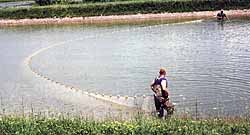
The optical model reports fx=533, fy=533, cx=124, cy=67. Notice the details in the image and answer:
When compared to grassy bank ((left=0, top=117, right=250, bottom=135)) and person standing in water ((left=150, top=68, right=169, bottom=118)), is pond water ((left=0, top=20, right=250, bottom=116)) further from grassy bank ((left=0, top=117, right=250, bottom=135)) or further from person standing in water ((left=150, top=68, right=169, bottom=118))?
grassy bank ((left=0, top=117, right=250, bottom=135))

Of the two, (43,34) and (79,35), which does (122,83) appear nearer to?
(79,35)

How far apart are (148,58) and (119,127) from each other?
17117mm

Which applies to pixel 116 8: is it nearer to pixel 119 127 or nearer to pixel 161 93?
pixel 161 93

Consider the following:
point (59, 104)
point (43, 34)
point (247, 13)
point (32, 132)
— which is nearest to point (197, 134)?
point (32, 132)

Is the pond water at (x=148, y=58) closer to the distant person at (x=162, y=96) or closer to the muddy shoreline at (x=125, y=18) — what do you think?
the distant person at (x=162, y=96)

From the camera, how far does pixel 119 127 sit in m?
16.8

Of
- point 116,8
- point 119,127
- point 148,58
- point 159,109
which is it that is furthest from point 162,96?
point 116,8

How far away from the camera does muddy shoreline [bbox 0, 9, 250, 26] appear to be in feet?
192

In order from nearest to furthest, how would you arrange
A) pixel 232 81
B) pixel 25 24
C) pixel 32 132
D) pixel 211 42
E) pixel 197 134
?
pixel 197 134 → pixel 32 132 → pixel 232 81 → pixel 211 42 → pixel 25 24

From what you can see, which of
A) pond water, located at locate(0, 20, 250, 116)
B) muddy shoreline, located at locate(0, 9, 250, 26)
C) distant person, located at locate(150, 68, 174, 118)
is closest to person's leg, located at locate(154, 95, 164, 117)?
distant person, located at locate(150, 68, 174, 118)

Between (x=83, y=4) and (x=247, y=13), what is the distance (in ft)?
66.2

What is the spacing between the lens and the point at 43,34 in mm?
51812

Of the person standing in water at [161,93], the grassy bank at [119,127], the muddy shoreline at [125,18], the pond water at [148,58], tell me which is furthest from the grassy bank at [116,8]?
the grassy bank at [119,127]

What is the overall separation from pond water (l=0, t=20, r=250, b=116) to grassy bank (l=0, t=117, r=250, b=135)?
5100 millimetres
